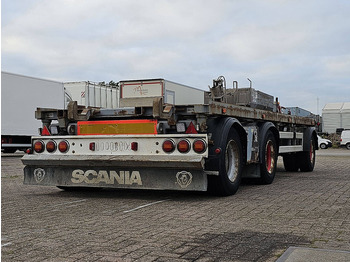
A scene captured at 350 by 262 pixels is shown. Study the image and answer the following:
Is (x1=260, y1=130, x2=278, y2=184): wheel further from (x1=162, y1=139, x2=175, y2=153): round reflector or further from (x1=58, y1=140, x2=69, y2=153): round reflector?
(x1=58, y1=140, x2=69, y2=153): round reflector

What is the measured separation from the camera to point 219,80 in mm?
11258

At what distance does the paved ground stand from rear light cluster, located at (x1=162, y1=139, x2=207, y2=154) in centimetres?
78

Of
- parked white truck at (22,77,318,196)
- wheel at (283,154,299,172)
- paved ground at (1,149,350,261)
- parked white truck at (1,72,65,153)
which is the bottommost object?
paved ground at (1,149,350,261)

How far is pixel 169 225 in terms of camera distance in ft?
18.9

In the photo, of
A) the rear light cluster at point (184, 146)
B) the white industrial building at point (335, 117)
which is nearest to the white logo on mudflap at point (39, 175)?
the rear light cluster at point (184, 146)

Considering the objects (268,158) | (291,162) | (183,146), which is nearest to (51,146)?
(183,146)

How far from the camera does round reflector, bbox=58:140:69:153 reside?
326 inches

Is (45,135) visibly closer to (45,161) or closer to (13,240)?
(45,161)

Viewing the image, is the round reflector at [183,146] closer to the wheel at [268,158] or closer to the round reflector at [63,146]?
the round reflector at [63,146]

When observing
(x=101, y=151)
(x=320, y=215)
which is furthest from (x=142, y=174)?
(x=320, y=215)

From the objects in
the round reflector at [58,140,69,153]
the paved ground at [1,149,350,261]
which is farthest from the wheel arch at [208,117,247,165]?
the round reflector at [58,140,69,153]

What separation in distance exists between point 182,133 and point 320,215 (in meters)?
2.35

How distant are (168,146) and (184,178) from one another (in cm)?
52

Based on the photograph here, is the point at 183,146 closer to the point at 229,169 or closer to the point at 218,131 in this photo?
the point at 218,131
